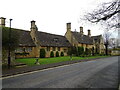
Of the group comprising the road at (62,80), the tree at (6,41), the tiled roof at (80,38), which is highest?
the tiled roof at (80,38)

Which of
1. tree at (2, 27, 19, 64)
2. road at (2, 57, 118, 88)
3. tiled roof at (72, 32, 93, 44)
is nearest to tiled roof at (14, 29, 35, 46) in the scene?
tree at (2, 27, 19, 64)

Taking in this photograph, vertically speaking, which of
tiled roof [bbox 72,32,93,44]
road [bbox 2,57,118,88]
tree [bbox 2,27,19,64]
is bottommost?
road [bbox 2,57,118,88]

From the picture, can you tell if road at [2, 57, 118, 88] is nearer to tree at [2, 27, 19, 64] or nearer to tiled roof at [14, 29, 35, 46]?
tree at [2, 27, 19, 64]

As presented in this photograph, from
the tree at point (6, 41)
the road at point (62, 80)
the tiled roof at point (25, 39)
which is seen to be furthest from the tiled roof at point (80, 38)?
the road at point (62, 80)

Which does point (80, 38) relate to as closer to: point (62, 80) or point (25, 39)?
point (25, 39)

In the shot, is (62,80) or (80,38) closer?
(62,80)

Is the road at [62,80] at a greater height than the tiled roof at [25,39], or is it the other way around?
the tiled roof at [25,39]

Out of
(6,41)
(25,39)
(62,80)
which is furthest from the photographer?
(25,39)

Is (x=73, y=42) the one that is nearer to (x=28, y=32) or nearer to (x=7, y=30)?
(x=28, y=32)

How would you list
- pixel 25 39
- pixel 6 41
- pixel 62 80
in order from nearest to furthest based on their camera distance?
1. pixel 62 80
2. pixel 6 41
3. pixel 25 39

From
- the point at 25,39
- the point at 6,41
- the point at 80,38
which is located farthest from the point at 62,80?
the point at 80,38

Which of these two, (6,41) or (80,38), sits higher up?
(80,38)

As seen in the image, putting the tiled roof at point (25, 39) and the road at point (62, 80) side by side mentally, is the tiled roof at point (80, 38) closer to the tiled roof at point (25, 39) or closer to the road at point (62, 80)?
the tiled roof at point (25, 39)

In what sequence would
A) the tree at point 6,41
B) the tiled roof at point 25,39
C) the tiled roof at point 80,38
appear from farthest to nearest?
1. the tiled roof at point 80,38
2. the tiled roof at point 25,39
3. the tree at point 6,41
